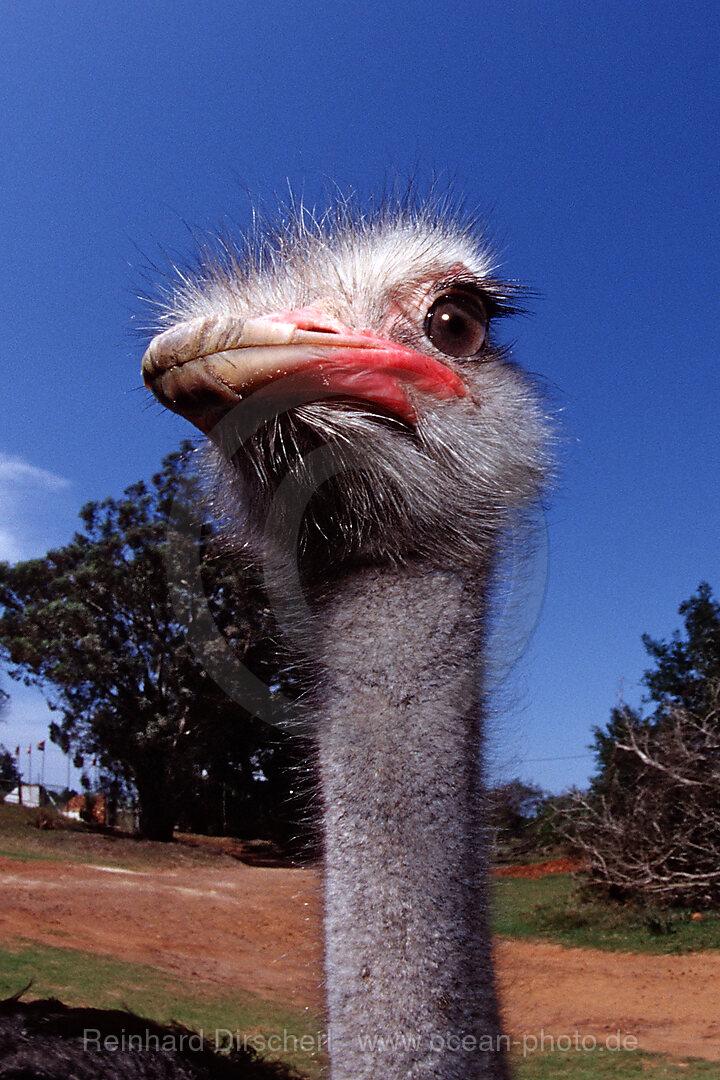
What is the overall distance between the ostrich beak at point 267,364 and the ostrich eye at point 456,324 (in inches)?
5.7

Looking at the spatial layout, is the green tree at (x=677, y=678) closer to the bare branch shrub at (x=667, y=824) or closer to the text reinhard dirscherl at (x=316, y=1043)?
the bare branch shrub at (x=667, y=824)

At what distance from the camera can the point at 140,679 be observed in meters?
16.2

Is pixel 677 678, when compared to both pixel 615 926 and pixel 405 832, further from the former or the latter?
pixel 405 832

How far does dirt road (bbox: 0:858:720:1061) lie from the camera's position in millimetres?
5570

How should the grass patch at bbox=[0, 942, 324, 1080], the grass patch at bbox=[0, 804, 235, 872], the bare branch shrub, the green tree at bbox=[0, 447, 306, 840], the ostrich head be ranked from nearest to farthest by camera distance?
the ostrich head → the grass patch at bbox=[0, 942, 324, 1080] → the bare branch shrub → the grass patch at bbox=[0, 804, 235, 872] → the green tree at bbox=[0, 447, 306, 840]

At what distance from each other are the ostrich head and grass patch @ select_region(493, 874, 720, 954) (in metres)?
6.86

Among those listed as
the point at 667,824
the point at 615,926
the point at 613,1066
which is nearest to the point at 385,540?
the point at 613,1066

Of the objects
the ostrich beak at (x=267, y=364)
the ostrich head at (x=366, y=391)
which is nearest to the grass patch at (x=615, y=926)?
the ostrich head at (x=366, y=391)

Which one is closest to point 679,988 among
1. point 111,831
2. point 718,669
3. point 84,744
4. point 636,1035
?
point 636,1035

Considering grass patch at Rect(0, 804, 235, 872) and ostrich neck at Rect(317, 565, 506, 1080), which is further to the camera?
grass patch at Rect(0, 804, 235, 872)

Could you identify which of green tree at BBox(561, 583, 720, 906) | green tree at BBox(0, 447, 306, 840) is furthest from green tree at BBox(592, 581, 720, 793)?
green tree at BBox(0, 447, 306, 840)

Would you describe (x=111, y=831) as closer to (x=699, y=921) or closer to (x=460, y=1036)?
(x=699, y=921)

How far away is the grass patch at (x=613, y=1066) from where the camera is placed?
4008 mm

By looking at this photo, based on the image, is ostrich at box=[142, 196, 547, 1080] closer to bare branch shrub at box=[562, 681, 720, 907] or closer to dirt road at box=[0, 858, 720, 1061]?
dirt road at box=[0, 858, 720, 1061]
